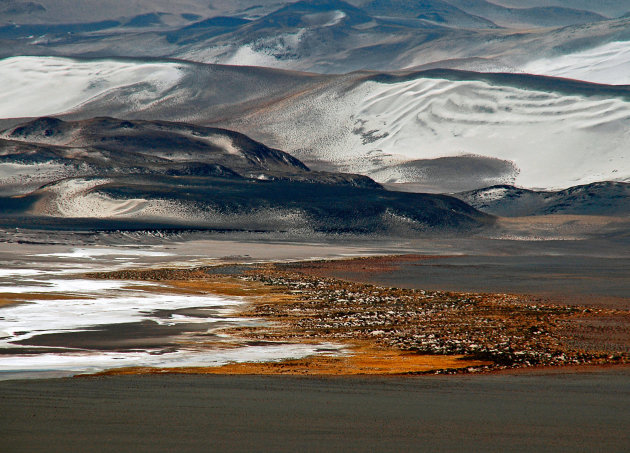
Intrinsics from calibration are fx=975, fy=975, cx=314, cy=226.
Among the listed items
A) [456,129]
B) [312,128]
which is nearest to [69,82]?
[312,128]

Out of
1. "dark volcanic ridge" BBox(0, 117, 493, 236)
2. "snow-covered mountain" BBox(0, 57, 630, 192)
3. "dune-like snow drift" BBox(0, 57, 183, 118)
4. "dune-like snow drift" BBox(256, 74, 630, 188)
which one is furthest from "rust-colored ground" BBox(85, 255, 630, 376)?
"dune-like snow drift" BBox(0, 57, 183, 118)

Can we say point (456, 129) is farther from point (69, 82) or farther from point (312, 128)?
point (69, 82)

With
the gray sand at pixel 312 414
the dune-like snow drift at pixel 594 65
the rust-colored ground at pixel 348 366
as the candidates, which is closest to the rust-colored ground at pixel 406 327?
the rust-colored ground at pixel 348 366

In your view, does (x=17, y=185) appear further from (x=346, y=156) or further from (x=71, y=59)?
(x=71, y=59)

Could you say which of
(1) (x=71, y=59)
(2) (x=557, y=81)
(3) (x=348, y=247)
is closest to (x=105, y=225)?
(3) (x=348, y=247)

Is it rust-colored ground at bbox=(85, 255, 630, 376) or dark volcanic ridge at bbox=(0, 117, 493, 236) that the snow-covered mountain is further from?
rust-colored ground at bbox=(85, 255, 630, 376)
